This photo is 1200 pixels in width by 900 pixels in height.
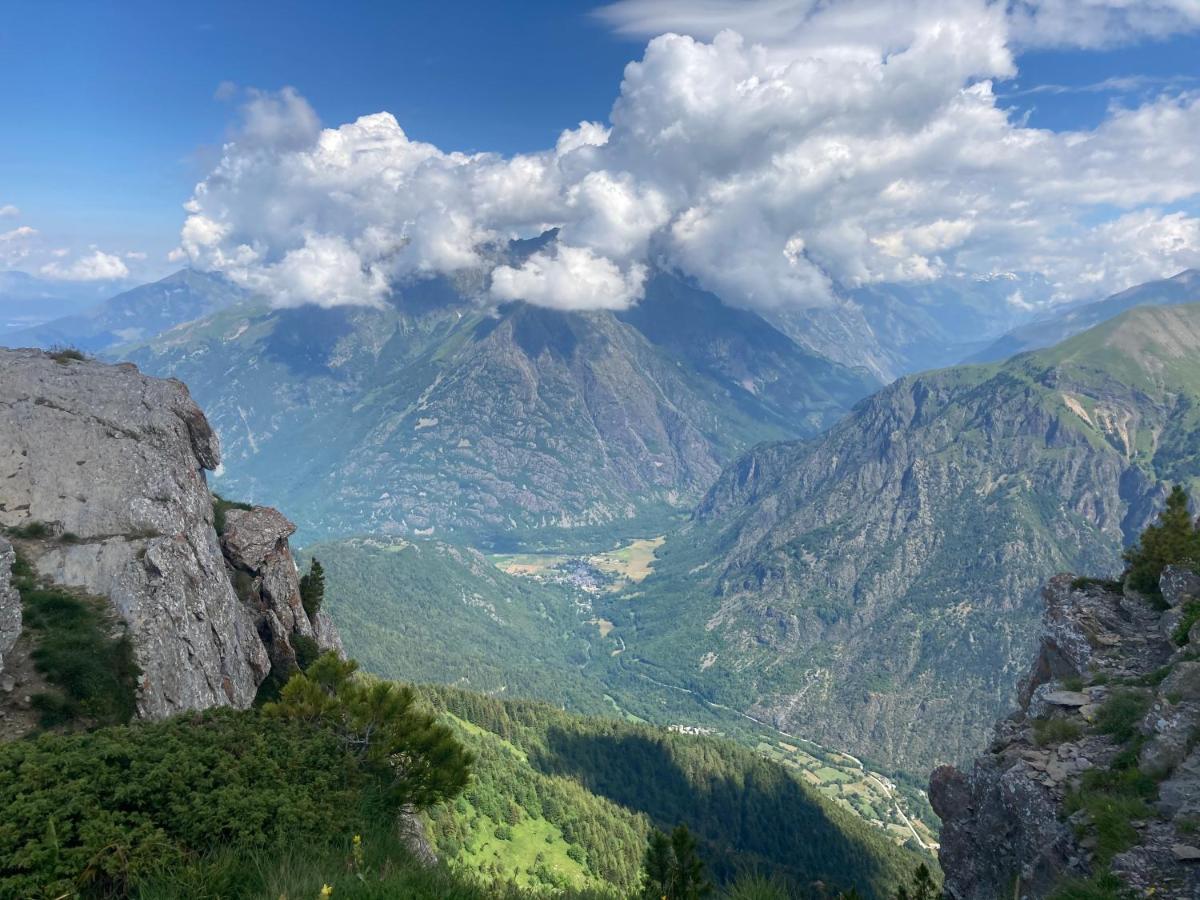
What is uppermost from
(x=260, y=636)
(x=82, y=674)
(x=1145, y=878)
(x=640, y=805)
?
(x=1145, y=878)

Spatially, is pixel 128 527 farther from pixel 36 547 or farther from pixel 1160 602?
pixel 1160 602

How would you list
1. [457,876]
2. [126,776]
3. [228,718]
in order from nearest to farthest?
[457,876] < [126,776] < [228,718]

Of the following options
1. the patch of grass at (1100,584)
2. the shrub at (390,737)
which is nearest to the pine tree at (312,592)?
the shrub at (390,737)

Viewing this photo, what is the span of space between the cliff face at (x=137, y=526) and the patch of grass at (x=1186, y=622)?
6048 centimetres

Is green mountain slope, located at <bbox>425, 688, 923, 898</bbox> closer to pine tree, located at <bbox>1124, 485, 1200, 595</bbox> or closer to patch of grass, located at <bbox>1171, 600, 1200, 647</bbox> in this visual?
pine tree, located at <bbox>1124, 485, 1200, 595</bbox>

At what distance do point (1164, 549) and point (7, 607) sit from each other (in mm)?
75959

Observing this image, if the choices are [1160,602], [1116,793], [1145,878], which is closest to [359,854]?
[1145,878]

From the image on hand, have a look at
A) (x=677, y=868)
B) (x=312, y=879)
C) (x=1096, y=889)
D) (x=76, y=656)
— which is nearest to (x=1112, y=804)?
(x=1096, y=889)

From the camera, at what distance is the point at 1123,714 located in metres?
33.0

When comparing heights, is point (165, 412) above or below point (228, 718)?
above

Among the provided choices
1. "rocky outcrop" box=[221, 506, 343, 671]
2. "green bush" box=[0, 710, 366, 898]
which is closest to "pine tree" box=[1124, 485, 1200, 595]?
"green bush" box=[0, 710, 366, 898]

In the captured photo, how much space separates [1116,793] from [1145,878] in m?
7.74

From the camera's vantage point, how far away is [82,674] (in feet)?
118

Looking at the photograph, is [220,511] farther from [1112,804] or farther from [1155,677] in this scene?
[1155,677]
